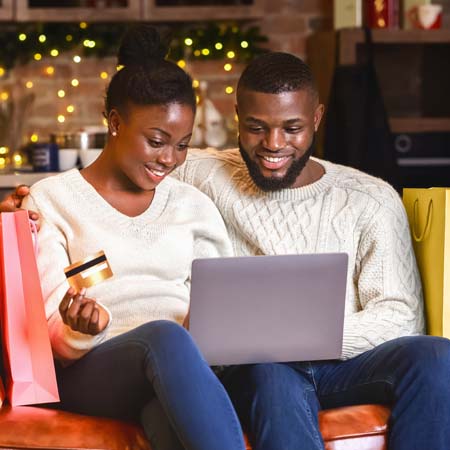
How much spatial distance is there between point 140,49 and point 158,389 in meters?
0.72

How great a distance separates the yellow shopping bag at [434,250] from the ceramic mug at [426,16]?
1.60 m

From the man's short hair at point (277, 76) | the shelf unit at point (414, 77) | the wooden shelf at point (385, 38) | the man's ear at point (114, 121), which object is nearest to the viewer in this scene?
the man's ear at point (114, 121)

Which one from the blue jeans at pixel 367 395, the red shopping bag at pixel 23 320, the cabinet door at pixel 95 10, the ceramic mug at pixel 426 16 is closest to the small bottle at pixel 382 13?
the ceramic mug at pixel 426 16

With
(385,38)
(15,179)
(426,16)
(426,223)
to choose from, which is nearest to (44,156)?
(15,179)

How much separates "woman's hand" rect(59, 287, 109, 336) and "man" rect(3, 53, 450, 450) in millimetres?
317

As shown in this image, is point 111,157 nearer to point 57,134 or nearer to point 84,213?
point 84,213

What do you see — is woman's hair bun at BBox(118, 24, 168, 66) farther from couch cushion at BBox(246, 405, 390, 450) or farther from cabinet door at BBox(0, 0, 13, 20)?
cabinet door at BBox(0, 0, 13, 20)

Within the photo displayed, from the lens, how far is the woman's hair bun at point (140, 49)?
2.08 meters

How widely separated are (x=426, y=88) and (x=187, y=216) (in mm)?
2146

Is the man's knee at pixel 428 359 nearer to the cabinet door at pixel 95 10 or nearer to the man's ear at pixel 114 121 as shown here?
the man's ear at pixel 114 121

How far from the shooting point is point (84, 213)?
1989 mm

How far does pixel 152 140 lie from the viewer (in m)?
1.96

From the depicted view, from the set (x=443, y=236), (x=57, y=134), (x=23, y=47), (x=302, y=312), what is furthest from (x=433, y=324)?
(x=23, y=47)

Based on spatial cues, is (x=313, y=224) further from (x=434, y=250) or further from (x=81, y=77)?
(x=81, y=77)
